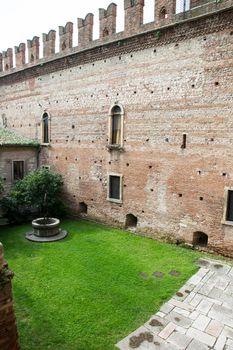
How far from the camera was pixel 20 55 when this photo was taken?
640 inches

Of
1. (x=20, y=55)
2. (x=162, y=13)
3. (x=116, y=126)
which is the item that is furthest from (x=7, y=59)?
(x=162, y=13)

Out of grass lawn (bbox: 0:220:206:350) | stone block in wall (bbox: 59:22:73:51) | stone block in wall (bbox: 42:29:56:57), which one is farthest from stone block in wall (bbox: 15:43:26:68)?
grass lawn (bbox: 0:220:206:350)

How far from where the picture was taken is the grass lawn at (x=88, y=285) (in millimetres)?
5887

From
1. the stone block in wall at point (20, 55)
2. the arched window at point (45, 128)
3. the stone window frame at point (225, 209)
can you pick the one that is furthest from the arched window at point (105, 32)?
the stone window frame at point (225, 209)

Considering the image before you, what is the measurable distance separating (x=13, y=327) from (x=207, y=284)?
580cm

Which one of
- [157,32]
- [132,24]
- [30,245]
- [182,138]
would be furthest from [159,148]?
[30,245]

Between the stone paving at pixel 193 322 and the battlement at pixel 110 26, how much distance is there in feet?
28.9

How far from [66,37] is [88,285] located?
11690 mm

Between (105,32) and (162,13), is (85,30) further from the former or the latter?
(162,13)

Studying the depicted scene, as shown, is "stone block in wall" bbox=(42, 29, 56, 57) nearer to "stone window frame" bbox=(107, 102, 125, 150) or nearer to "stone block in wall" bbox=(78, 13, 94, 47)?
"stone block in wall" bbox=(78, 13, 94, 47)

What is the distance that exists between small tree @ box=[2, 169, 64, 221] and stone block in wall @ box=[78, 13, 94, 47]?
665cm

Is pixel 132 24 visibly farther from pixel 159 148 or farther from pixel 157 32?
pixel 159 148

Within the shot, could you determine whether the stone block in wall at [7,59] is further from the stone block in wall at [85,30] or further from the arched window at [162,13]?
the arched window at [162,13]

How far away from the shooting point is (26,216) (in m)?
14.3
